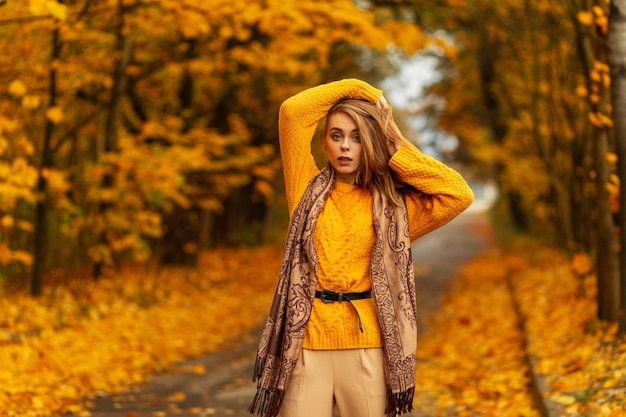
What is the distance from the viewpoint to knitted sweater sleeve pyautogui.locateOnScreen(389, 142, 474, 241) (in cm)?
369

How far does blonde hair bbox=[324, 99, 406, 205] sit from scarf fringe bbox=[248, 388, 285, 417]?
0.89 m

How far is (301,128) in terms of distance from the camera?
389cm

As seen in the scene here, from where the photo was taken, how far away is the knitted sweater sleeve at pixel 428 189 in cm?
369

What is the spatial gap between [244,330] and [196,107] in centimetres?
740

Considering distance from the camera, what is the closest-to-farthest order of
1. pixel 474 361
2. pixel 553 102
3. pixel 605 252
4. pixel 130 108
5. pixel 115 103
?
pixel 605 252
pixel 474 361
pixel 115 103
pixel 553 102
pixel 130 108

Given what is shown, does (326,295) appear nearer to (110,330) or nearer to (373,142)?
(373,142)

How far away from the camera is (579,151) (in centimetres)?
1371

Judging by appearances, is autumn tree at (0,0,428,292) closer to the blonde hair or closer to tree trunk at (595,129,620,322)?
tree trunk at (595,129,620,322)

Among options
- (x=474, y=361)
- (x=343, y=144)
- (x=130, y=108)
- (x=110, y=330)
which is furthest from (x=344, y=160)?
(x=130, y=108)

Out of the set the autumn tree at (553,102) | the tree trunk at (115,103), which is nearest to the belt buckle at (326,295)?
the autumn tree at (553,102)

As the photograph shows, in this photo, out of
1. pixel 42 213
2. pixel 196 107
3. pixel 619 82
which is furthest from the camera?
pixel 196 107

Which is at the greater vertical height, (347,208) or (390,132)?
(390,132)

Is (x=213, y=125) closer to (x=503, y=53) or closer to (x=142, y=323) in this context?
(x=503, y=53)

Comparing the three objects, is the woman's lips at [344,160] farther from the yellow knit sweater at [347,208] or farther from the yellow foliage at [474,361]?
the yellow foliage at [474,361]
